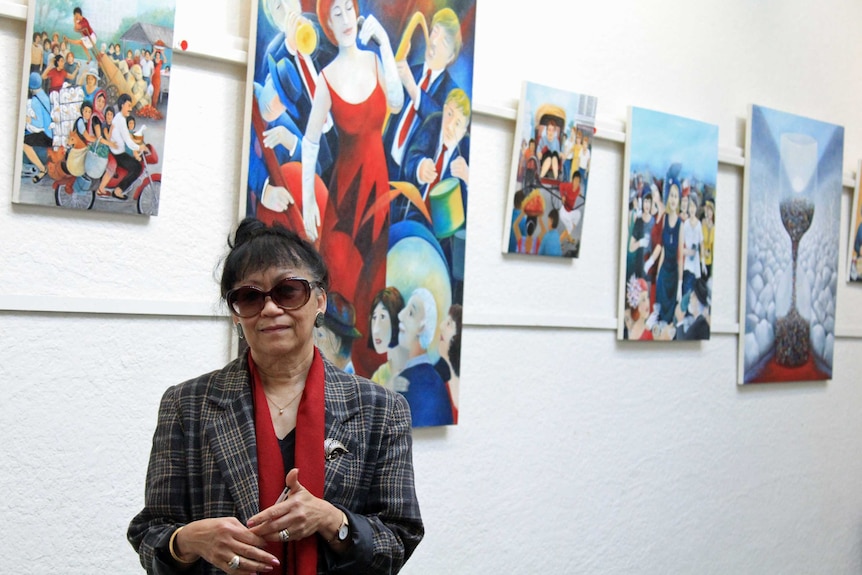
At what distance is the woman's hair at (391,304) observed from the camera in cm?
444

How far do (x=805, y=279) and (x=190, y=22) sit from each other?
4.38 m

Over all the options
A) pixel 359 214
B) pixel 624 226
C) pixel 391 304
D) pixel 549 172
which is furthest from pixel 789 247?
pixel 359 214

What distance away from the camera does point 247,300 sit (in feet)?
8.49

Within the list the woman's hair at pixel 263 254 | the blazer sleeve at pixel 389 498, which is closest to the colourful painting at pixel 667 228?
the blazer sleeve at pixel 389 498

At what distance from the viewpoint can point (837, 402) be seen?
271 inches

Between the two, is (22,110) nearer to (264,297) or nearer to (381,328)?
(264,297)

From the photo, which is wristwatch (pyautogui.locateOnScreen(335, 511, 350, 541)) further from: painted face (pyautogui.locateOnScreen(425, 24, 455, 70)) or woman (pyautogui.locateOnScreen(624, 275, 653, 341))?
woman (pyautogui.locateOnScreen(624, 275, 653, 341))

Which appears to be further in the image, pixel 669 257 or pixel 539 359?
pixel 669 257

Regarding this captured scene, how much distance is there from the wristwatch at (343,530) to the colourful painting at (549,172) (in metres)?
2.64

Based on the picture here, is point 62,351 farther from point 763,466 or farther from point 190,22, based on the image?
point 763,466

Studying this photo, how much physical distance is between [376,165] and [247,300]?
1.95 meters

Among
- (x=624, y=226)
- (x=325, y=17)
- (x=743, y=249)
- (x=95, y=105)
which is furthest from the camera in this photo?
(x=743, y=249)

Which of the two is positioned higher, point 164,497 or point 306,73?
point 306,73

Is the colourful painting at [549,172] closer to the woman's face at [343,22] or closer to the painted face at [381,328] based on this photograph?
the painted face at [381,328]
